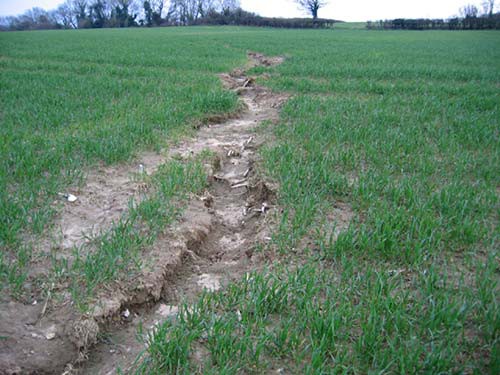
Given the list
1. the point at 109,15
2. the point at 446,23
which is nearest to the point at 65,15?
the point at 109,15

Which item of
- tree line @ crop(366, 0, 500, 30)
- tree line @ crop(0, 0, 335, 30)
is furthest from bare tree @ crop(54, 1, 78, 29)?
tree line @ crop(366, 0, 500, 30)

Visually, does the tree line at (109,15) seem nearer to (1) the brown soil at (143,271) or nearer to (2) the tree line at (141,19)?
(2) the tree line at (141,19)

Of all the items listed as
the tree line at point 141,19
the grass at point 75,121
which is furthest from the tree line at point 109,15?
the grass at point 75,121

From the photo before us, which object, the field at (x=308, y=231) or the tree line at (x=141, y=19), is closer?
the field at (x=308, y=231)

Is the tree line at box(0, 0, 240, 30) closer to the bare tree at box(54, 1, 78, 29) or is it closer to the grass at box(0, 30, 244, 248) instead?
the bare tree at box(54, 1, 78, 29)

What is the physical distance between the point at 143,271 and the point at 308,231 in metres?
1.40

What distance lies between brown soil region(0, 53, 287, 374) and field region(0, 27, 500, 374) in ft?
0.27

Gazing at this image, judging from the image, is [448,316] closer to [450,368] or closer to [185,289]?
[450,368]

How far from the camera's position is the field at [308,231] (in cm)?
211

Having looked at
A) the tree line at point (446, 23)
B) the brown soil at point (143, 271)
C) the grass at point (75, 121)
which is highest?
the tree line at point (446, 23)

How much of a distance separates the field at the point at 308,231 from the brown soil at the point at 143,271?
0.08 metres

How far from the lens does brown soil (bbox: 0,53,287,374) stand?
226cm

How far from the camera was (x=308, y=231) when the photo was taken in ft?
10.9

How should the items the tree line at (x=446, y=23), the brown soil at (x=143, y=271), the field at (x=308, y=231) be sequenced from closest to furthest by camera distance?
the field at (x=308, y=231)
the brown soil at (x=143, y=271)
the tree line at (x=446, y=23)
